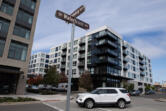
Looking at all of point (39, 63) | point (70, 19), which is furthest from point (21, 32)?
point (39, 63)

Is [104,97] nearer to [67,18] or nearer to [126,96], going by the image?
[126,96]

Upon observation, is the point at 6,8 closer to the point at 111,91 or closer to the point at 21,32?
the point at 21,32

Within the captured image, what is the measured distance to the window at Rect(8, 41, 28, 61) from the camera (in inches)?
821

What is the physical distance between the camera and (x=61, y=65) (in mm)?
54469

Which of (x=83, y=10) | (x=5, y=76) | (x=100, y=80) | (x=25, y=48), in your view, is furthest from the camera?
(x=100, y=80)

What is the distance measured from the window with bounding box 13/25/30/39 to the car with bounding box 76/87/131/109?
57.9ft

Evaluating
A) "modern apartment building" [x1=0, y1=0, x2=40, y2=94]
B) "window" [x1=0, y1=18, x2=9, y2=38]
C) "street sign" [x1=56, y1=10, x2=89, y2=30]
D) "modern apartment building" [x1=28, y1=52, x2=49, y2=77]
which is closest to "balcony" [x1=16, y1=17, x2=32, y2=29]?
"modern apartment building" [x1=0, y1=0, x2=40, y2=94]

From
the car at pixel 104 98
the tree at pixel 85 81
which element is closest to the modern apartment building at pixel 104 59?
the tree at pixel 85 81

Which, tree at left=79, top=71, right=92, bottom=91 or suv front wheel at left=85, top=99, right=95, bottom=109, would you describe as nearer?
suv front wheel at left=85, top=99, right=95, bottom=109

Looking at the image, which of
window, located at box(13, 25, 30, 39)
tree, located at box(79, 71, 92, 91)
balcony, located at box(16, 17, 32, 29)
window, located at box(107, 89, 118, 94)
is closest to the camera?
window, located at box(107, 89, 118, 94)

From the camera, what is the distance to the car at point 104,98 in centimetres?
1081

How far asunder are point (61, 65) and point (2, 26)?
116 ft

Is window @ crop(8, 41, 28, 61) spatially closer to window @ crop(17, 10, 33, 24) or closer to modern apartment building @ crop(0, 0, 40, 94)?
modern apartment building @ crop(0, 0, 40, 94)

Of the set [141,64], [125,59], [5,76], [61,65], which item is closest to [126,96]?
[5,76]
